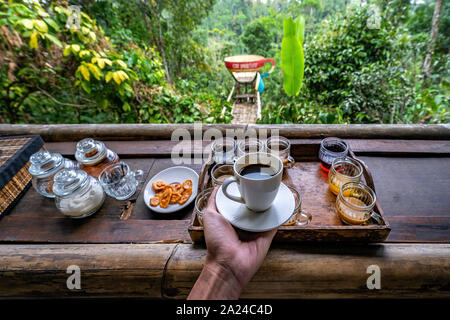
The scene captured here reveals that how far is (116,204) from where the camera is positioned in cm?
111

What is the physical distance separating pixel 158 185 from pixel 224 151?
40 cm

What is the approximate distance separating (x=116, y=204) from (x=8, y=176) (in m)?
0.57

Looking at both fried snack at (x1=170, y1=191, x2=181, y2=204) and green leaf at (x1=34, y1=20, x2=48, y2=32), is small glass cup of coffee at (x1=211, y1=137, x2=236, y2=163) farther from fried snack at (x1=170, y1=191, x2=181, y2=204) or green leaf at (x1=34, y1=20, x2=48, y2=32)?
green leaf at (x1=34, y1=20, x2=48, y2=32)

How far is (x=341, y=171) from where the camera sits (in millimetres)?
1092

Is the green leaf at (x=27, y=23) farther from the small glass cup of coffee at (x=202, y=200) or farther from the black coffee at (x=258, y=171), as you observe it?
the black coffee at (x=258, y=171)

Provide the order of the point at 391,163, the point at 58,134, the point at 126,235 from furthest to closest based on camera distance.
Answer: the point at 58,134
the point at 391,163
the point at 126,235

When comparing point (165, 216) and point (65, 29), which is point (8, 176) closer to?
point (165, 216)

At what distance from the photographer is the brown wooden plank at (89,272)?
2.66ft

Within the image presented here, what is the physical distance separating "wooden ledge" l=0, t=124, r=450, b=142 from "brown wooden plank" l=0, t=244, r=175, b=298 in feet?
3.00

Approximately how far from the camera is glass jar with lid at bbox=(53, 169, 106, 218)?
960mm

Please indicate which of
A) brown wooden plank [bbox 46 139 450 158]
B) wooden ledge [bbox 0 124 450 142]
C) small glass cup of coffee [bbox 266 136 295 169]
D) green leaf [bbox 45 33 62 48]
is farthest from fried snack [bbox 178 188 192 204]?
green leaf [bbox 45 33 62 48]

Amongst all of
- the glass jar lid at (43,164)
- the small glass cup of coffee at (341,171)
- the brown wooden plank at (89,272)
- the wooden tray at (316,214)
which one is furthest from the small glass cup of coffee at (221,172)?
the glass jar lid at (43,164)
